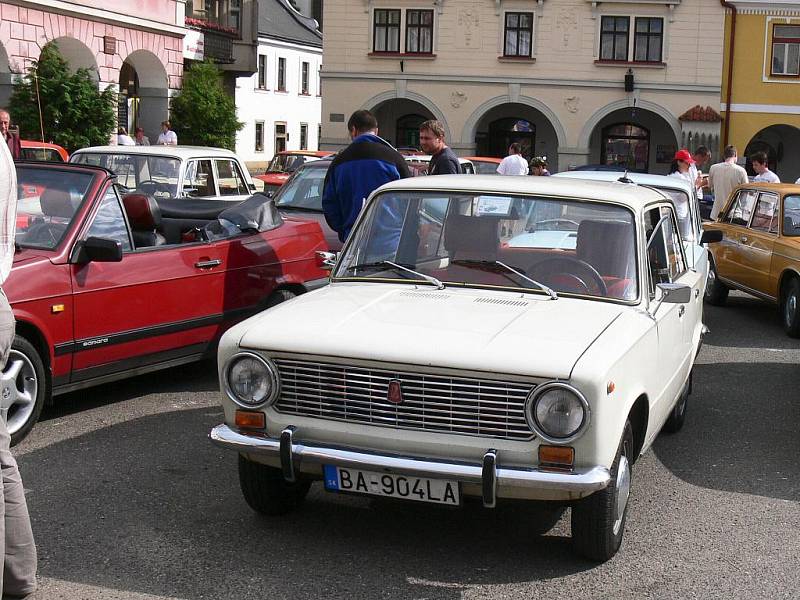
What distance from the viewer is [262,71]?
55.0 meters

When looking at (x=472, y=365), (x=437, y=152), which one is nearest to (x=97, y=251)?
(x=472, y=365)

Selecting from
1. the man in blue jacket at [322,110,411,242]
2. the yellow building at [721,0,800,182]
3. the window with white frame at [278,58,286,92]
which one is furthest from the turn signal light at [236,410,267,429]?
the window with white frame at [278,58,286,92]

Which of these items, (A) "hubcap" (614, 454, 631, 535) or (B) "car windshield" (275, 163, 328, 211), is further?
(B) "car windshield" (275, 163, 328, 211)

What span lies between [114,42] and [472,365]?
2834 centimetres

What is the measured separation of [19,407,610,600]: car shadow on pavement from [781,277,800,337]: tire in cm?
732

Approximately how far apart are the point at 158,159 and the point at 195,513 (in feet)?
26.1

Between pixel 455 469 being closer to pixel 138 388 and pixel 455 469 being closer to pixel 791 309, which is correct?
pixel 138 388

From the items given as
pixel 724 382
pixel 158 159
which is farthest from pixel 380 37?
pixel 724 382

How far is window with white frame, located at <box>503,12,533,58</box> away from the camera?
133ft

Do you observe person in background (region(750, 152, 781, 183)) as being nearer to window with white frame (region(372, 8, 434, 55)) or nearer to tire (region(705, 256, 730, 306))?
tire (region(705, 256, 730, 306))

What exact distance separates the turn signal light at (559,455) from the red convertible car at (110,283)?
3.35 metres

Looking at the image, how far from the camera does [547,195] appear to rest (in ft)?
20.3

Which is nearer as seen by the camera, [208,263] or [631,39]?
[208,263]

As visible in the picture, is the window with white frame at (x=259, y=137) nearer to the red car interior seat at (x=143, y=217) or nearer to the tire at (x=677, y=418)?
the red car interior seat at (x=143, y=217)
